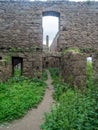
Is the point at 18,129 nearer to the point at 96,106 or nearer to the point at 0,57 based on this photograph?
the point at 96,106

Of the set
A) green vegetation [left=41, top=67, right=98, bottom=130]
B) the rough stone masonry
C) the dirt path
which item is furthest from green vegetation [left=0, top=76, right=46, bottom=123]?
the rough stone masonry

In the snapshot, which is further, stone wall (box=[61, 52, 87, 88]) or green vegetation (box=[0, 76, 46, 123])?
stone wall (box=[61, 52, 87, 88])

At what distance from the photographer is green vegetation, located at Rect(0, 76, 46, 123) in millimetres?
8836

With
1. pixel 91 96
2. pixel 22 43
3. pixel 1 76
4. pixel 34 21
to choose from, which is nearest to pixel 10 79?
pixel 1 76

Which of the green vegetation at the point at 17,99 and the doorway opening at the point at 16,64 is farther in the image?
the doorway opening at the point at 16,64

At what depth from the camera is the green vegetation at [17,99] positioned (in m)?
8.84

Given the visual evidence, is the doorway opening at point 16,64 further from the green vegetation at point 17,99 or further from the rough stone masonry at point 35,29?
the green vegetation at point 17,99

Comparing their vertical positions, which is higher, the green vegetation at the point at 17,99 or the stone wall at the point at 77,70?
the stone wall at the point at 77,70

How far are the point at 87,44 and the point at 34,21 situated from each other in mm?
3235

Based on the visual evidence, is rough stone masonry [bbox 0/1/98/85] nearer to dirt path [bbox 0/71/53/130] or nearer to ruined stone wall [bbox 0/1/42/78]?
ruined stone wall [bbox 0/1/42/78]

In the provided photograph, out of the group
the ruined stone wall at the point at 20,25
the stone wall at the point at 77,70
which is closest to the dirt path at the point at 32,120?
the stone wall at the point at 77,70

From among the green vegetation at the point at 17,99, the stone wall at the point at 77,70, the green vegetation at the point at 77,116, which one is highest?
the stone wall at the point at 77,70

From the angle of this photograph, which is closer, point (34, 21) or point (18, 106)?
point (18, 106)

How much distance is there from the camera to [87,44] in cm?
1645
